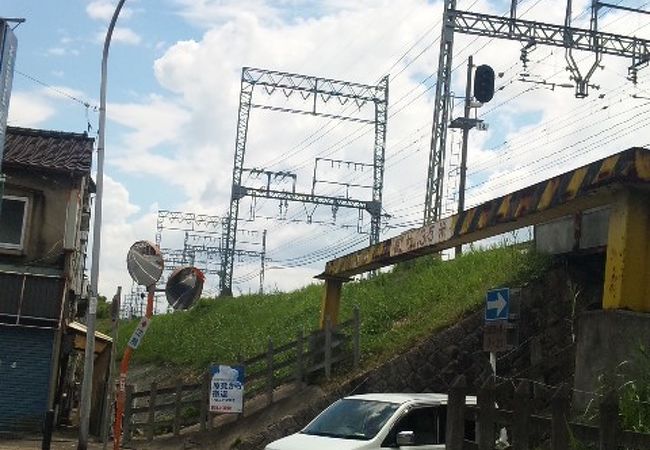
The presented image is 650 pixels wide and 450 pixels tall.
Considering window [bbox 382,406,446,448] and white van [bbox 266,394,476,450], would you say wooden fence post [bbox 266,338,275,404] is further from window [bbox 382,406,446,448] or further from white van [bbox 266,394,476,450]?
window [bbox 382,406,446,448]

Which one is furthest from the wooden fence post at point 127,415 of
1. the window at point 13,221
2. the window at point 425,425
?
the window at point 425,425

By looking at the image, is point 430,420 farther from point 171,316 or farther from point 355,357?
point 171,316

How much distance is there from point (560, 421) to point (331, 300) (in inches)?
527

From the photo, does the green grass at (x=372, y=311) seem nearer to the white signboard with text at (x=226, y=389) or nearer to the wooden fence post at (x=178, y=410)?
the white signboard with text at (x=226, y=389)

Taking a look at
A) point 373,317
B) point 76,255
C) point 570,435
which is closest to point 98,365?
point 76,255

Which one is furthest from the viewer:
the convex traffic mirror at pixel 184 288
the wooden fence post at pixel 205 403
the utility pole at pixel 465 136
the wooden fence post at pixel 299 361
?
the utility pole at pixel 465 136

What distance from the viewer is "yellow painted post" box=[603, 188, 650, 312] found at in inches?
460

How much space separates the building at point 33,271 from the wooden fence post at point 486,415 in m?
16.9

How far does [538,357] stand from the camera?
17797 millimetres

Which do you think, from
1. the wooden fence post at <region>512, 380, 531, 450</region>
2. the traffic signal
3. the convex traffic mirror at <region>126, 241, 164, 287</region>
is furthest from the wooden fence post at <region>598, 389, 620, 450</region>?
the traffic signal

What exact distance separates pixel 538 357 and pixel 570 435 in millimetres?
9276

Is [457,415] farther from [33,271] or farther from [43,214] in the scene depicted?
[43,214]

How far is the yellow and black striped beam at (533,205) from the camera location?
11.4 m

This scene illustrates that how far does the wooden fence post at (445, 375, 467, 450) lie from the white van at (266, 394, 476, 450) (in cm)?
52
